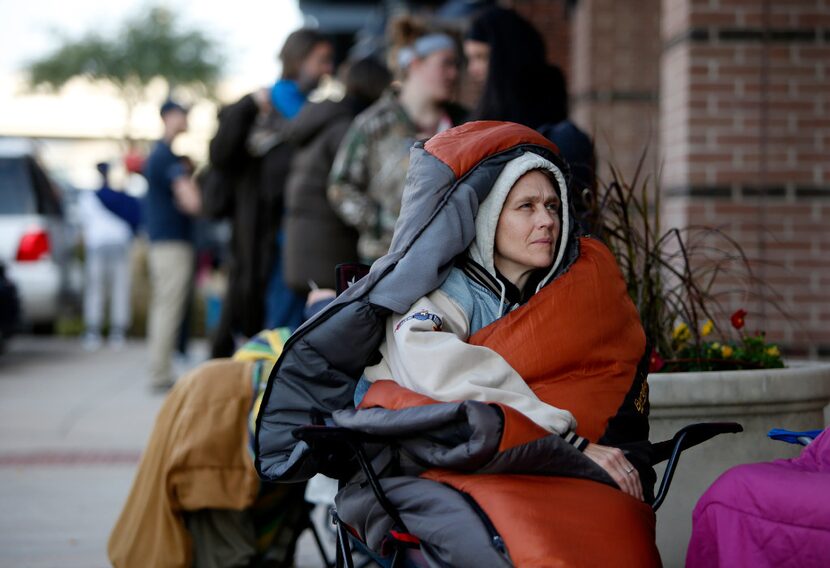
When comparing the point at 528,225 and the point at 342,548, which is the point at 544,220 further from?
the point at 342,548

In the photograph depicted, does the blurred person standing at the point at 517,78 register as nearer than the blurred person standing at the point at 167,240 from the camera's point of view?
Yes

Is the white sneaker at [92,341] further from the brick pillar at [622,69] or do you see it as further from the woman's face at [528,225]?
the woman's face at [528,225]

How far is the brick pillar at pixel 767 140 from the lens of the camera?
21.8ft

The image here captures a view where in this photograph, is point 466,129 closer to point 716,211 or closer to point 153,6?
point 716,211

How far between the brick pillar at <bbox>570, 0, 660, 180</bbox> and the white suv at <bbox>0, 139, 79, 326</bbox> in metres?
5.80

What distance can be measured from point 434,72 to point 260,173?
2.04 m

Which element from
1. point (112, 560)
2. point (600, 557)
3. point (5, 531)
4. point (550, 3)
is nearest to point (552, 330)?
point (600, 557)

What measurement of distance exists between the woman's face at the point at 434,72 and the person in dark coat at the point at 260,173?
155 cm

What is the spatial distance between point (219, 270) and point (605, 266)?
17931 millimetres

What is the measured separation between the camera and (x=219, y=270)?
20922 millimetres

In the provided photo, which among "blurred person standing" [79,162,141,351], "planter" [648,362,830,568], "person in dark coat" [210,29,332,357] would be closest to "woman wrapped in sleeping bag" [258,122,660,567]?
"planter" [648,362,830,568]

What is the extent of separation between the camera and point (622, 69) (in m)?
9.73

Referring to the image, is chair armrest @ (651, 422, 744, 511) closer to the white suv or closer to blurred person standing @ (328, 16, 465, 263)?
blurred person standing @ (328, 16, 465, 263)

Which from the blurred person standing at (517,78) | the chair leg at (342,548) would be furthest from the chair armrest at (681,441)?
the blurred person standing at (517,78)
